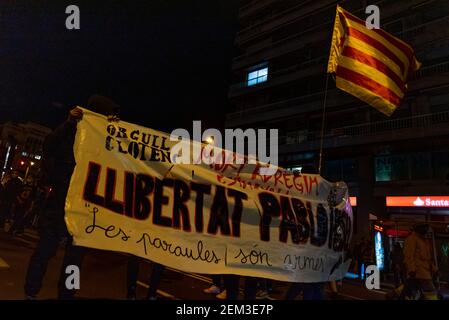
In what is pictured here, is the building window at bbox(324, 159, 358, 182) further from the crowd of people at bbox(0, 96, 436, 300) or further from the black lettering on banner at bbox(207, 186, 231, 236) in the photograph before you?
the black lettering on banner at bbox(207, 186, 231, 236)

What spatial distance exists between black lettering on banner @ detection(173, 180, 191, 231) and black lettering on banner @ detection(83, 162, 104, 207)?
0.83m

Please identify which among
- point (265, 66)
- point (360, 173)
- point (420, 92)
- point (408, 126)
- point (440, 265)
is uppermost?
point (265, 66)

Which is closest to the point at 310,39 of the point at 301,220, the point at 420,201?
the point at 420,201

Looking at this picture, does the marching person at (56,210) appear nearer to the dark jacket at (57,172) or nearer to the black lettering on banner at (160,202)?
the dark jacket at (57,172)

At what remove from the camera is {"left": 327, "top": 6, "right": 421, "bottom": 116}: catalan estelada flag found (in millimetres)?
7332

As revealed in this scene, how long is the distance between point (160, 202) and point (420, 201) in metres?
19.0

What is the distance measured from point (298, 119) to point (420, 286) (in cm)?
2177

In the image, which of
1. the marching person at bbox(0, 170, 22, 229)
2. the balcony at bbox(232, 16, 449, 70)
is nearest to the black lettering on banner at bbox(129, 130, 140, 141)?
the marching person at bbox(0, 170, 22, 229)

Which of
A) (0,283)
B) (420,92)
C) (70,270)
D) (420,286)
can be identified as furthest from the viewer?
(420,92)

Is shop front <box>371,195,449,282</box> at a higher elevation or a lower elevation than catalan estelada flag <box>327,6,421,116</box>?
lower

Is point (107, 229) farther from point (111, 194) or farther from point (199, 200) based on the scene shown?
point (199, 200)

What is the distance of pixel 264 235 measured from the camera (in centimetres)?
469

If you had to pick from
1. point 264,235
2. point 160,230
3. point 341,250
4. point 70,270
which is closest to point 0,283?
point 70,270
